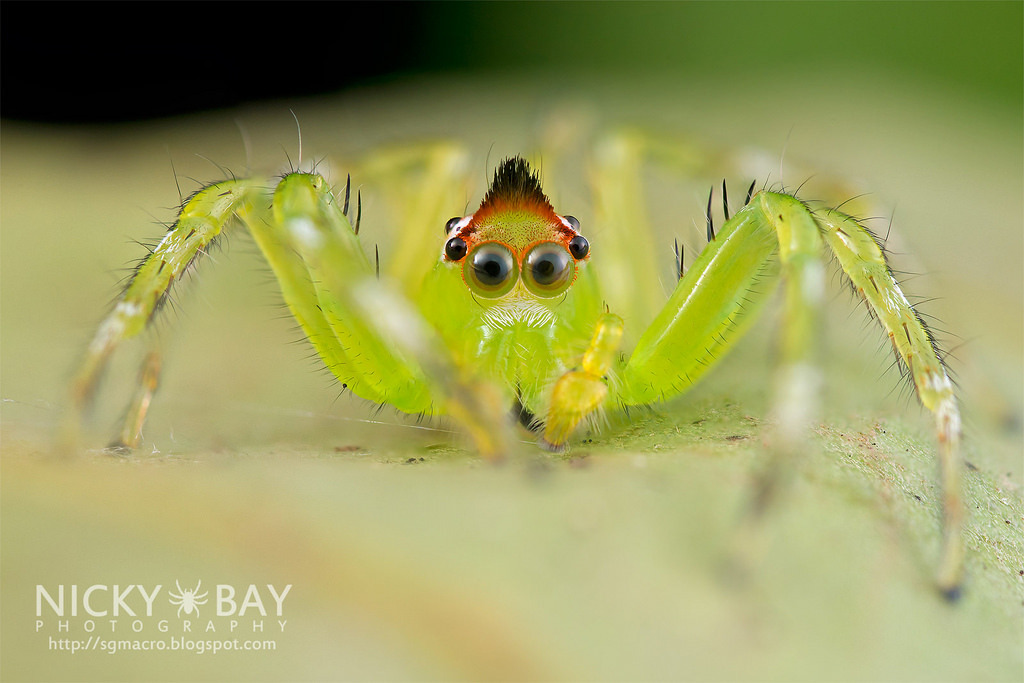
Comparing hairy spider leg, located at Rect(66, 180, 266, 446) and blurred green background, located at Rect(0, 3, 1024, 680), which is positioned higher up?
hairy spider leg, located at Rect(66, 180, 266, 446)

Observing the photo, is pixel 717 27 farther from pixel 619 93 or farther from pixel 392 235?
pixel 392 235

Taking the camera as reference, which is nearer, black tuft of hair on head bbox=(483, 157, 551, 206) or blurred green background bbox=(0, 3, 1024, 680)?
blurred green background bbox=(0, 3, 1024, 680)

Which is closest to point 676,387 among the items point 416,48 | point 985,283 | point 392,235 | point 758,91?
point 392,235

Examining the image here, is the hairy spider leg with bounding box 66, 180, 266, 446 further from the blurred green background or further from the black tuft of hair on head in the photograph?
the black tuft of hair on head

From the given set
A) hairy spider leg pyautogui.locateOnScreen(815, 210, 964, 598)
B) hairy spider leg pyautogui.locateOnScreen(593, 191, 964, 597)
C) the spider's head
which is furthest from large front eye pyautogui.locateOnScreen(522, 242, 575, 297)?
hairy spider leg pyautogui.locateOnScreen(815, 210, 964, 598)

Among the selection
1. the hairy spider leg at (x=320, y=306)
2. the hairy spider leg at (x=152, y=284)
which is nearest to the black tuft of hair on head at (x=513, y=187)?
the hairy spider leg at (x=320, y=306)

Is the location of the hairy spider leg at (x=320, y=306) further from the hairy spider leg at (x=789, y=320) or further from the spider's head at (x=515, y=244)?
the hairy spider leg at (x=789, y=320)

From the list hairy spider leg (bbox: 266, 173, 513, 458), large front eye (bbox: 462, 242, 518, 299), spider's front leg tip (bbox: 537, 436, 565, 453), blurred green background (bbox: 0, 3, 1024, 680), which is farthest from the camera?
large front eye (bbox: 462, 242, 518, 299)

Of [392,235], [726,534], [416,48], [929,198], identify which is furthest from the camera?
[416,48]
